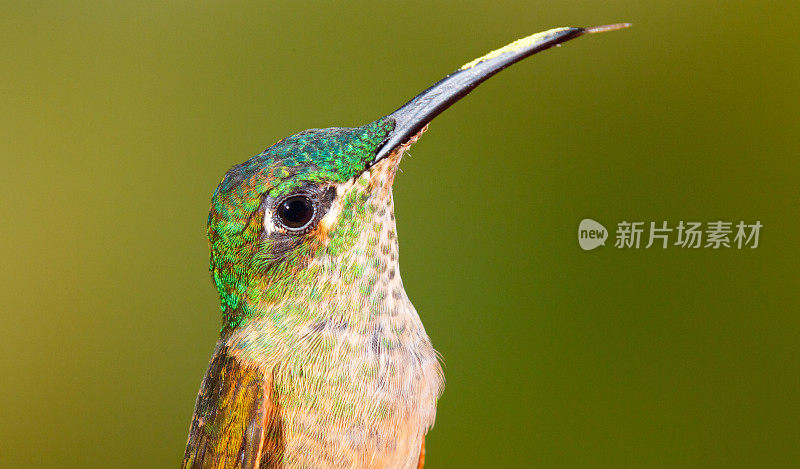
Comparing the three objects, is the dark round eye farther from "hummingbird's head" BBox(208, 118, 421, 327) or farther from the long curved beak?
the long curved beak

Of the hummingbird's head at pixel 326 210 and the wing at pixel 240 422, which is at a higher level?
the hummingbird's head at pixel 326 210

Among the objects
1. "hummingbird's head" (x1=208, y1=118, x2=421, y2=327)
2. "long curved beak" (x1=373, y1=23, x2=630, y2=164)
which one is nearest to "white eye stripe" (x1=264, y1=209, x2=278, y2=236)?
"hummingbird's head" (x1=208, y1=118, x2=421, y2=327)

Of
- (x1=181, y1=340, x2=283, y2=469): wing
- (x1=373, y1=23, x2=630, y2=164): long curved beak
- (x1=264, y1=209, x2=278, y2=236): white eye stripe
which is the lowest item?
(x1=181, y1=340, x2=283, y2=469): wing

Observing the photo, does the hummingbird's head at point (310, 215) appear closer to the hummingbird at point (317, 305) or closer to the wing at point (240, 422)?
the hummingbird at point (317, 305)

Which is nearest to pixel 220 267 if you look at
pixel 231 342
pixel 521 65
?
pixel 231 342

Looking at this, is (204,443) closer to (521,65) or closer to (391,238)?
(391,238)

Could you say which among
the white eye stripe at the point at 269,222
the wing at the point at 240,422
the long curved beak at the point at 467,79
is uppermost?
the long curved beak at the point at 467,79

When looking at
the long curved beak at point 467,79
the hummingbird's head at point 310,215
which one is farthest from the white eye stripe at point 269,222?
the long curved beak at point 467,79
